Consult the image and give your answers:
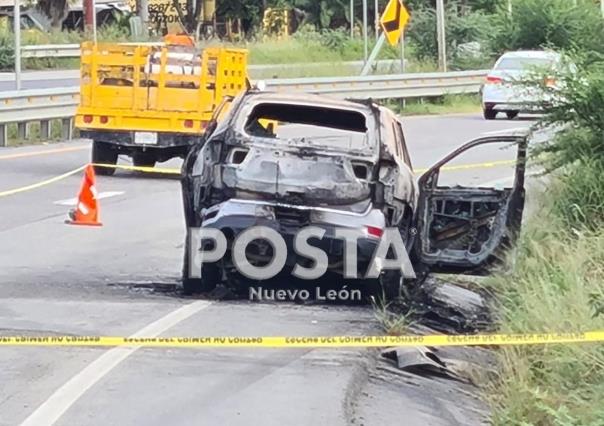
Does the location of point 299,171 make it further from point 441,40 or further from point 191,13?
point 191,13

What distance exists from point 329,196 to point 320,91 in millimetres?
21465

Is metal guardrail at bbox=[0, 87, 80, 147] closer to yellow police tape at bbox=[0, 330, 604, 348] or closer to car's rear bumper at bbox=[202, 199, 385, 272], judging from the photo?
car's rear bumper at bbox=[202, 199, 385, 272]

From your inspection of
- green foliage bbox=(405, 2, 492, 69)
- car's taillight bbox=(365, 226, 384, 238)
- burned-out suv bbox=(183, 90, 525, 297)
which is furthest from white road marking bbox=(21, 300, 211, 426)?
green foliage bbox=(405, 2, 492, 69)

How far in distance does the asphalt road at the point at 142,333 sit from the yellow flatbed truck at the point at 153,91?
2896mm

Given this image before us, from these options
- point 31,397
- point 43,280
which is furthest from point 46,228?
point 31,397

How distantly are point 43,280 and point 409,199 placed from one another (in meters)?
3.06

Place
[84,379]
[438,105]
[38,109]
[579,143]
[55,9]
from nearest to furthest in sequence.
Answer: [84,379] → [579,143] → [38,109] → [438,105] → [55,9]

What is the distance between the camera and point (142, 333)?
930cm

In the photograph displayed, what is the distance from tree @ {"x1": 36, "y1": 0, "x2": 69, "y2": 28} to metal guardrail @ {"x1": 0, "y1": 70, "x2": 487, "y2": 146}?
113 feet

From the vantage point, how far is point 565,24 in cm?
3869

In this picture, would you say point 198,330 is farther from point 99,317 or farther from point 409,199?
point 409,199

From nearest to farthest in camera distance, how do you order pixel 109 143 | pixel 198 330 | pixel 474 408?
pixel 474 408, pixel 198 330, pixel 109 143


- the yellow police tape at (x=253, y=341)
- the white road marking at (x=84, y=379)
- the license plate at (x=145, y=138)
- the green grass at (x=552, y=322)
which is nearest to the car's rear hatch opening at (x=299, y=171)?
the white road marking at (x=84, y=379)

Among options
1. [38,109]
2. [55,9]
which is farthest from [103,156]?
[55,9]
